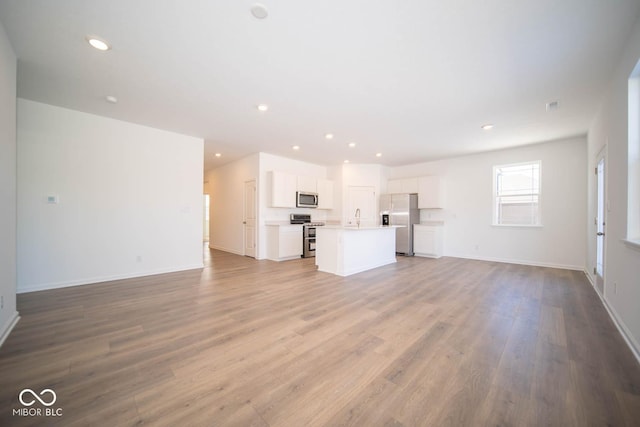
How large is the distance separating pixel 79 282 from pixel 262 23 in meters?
4.72

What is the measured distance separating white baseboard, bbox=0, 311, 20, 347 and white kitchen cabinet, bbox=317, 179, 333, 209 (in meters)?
6.10

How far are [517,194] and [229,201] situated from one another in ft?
25.5

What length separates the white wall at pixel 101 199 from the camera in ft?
12.0

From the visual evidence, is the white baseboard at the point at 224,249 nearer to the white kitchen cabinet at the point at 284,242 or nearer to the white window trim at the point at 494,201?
the white kitchen cabinet at the point at 284,242

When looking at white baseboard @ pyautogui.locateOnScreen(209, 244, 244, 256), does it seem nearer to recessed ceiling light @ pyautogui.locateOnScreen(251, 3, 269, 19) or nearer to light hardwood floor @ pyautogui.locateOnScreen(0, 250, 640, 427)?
light hardwood floor @ pyautogui.locateOnScreen(0, 250, 640, 427)

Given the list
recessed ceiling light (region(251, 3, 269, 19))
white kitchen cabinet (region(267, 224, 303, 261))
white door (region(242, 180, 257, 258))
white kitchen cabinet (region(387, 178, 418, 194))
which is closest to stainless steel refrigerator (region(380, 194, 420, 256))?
white kitchen cabinet (region(387, 178, 418, 194))

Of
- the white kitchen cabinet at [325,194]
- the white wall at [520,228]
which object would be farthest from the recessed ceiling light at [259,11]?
the white wall at [520,228]

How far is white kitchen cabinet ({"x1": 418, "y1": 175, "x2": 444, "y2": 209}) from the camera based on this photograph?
6846mm

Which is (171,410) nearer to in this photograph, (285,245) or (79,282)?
(79,282)

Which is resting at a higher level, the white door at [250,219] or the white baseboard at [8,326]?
the white door at [250,219]

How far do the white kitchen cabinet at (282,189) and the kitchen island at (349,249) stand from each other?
5.95 ft

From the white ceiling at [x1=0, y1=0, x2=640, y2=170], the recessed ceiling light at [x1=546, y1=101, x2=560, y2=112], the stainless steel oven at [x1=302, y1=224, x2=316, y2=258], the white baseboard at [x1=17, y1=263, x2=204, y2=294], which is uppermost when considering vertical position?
the white ceiling at [x1=0, y1=0, x2=640, y2=170]

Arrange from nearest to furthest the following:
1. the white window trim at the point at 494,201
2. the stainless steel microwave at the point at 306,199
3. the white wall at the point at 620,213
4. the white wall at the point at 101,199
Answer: the white wall at the point at 620,213, the white wall at the point at 101,199, the white window trim at the point at 494,201, the stainless steel microwave at the point at 306,199

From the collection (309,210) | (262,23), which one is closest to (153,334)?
(262,23)
